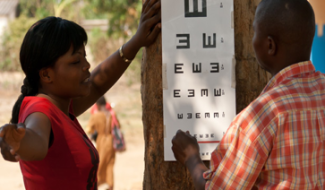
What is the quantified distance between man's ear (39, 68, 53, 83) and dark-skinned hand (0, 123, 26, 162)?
0.53 meters

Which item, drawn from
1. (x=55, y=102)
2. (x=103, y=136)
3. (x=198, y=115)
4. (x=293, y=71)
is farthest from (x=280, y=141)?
(x=103, y=136)

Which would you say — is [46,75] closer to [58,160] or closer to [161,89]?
[58,160]

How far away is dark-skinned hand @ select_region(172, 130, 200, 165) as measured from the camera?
6.08ft

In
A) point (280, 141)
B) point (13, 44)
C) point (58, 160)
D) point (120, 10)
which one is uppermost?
point (120, 10)

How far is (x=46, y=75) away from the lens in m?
1.97

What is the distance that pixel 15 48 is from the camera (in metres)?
17.6

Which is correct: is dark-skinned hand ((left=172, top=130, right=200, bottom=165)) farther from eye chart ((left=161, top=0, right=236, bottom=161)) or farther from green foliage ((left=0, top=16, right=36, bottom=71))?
green foliage ((left=0, top=16, right=36, bottom=71))

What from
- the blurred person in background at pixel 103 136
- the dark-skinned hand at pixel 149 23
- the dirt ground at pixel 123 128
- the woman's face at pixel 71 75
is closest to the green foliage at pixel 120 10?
the dirt ground at pixel 123 128

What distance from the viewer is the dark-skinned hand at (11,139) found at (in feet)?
4.60

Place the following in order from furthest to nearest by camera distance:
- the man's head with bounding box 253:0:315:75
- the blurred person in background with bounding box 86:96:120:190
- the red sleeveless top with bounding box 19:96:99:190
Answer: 1. the blurred person in background with bounding box 86:96:120:190
2. the red sleeveless top with bounding box 19:96:99:190
3. the man's head with bounding box 253:0:315:75

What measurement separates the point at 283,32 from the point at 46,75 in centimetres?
110

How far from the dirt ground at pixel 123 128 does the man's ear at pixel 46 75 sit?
577 cm

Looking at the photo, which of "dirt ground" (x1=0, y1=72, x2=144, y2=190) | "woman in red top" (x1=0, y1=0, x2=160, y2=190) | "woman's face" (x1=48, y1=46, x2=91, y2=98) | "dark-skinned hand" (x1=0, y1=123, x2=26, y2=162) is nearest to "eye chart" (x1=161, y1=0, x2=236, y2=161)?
"woman in red top" (x1=0, y1=0, x2=160, y2=190)

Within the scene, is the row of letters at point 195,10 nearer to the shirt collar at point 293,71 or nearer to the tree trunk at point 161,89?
the tree trunk at point 161,89
